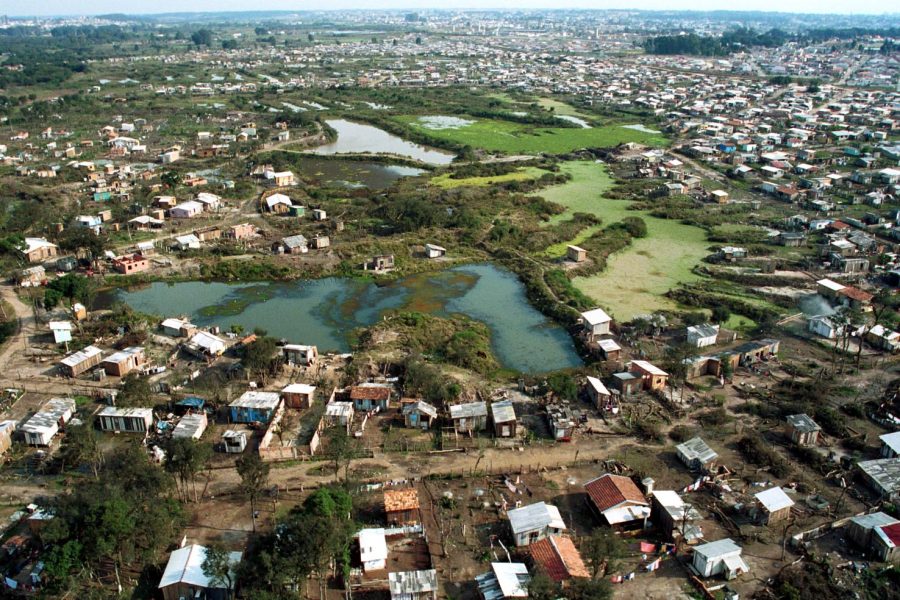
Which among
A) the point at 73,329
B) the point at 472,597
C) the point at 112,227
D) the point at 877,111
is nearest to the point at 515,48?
the point at 877,111

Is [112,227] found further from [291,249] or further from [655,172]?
[655,172]

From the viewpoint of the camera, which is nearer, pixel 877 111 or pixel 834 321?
pixel 834 321

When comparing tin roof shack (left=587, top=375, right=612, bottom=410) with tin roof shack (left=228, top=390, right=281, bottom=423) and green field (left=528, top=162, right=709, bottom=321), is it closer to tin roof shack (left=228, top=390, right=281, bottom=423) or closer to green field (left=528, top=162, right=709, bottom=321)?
green field (left=528, top=162, right=709, bottom=321)

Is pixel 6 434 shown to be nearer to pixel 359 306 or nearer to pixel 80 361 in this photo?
pixel 80 361

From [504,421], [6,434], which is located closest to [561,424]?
[504,421]

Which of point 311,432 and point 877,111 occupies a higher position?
point 877,111

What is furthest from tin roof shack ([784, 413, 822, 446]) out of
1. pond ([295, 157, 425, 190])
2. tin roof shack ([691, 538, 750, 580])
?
pond ([295, 157, 425, 190])
